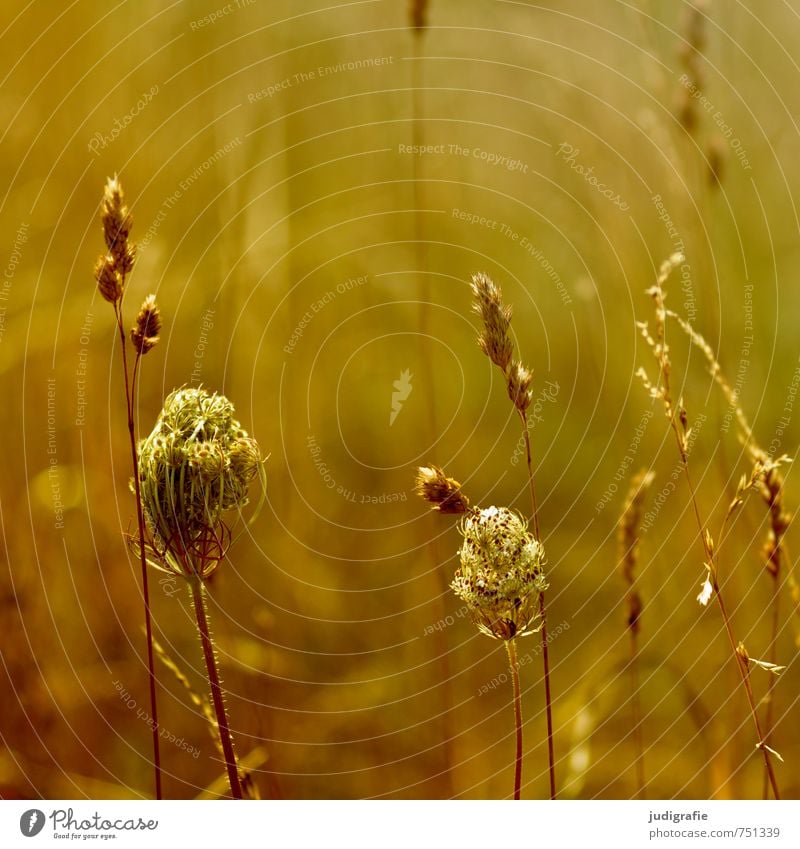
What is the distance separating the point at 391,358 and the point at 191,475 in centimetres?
102

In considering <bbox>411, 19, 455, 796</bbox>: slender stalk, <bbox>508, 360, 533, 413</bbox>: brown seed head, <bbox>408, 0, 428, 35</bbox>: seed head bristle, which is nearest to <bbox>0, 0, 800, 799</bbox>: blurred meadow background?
<bbox>411, 19, 455, 796</bbox>: slender stalk

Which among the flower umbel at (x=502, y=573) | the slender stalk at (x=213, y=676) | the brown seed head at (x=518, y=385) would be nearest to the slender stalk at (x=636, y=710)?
the flower umbel at (x=502, y=573)

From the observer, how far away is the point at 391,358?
2.13 metres

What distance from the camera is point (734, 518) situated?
6.37 feet

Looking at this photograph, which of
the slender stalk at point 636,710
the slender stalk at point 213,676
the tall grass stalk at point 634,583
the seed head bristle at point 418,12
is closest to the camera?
the slender stalk at point 213,676

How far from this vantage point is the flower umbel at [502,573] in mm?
1212

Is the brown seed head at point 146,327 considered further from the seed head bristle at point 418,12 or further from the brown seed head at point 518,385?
the seed head bristle at point 418,12

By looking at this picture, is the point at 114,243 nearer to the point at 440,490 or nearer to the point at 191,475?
the point at 191,475

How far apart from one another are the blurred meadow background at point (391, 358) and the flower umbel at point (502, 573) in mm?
704

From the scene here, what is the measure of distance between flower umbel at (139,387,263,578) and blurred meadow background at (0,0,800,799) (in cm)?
76

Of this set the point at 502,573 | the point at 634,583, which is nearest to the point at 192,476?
the point at 502,573

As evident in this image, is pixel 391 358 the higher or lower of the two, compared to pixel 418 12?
lower
